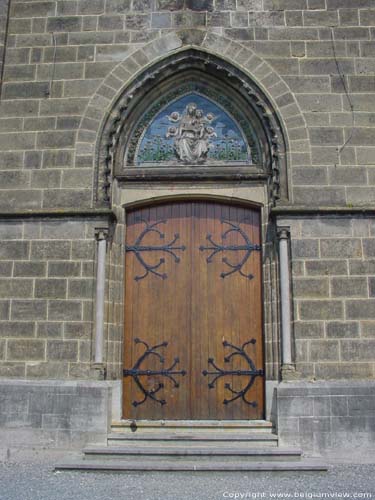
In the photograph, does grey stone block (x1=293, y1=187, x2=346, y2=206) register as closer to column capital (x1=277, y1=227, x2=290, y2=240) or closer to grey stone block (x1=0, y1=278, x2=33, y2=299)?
→ column capital (x1=277, y1=227, x2=290, y2=240)

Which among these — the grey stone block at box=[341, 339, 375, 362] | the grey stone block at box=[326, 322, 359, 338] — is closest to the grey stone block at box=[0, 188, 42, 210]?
the grey stone block at box=[326, 322, 359, 338]

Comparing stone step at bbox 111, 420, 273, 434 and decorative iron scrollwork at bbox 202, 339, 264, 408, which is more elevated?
decorative iron scrollwork at bbox 202, 339, 264, 408

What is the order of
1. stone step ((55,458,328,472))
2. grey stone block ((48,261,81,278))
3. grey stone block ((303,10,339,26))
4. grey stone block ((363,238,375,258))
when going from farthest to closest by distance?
grey stone block ((303,10,339,26)) < grey stone block ((48,261,81,278)) < grey stone block ((363,238,375,258)) < stone step ((55,458,328,472))

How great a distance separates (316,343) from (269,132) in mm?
2795

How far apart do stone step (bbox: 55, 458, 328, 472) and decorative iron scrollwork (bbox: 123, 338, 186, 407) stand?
1.23 metres

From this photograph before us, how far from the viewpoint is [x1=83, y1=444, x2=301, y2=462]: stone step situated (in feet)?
19.7

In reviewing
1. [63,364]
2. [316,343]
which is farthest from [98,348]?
[316,343]

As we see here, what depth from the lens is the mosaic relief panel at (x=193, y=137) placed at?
771cm

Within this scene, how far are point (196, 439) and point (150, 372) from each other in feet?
3.58

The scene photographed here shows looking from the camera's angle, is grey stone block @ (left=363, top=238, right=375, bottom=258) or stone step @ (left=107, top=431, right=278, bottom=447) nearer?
stone step @ (left=107, top=431, right=278, bottom=447)

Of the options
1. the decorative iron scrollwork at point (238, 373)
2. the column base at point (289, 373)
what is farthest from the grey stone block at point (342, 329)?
the decorative iron scrollwork at point (238, 373)

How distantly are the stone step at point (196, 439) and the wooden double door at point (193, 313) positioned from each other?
469 mm

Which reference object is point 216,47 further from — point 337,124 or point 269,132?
point 337,124

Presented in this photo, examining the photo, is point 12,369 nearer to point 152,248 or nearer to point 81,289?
point 81,289
